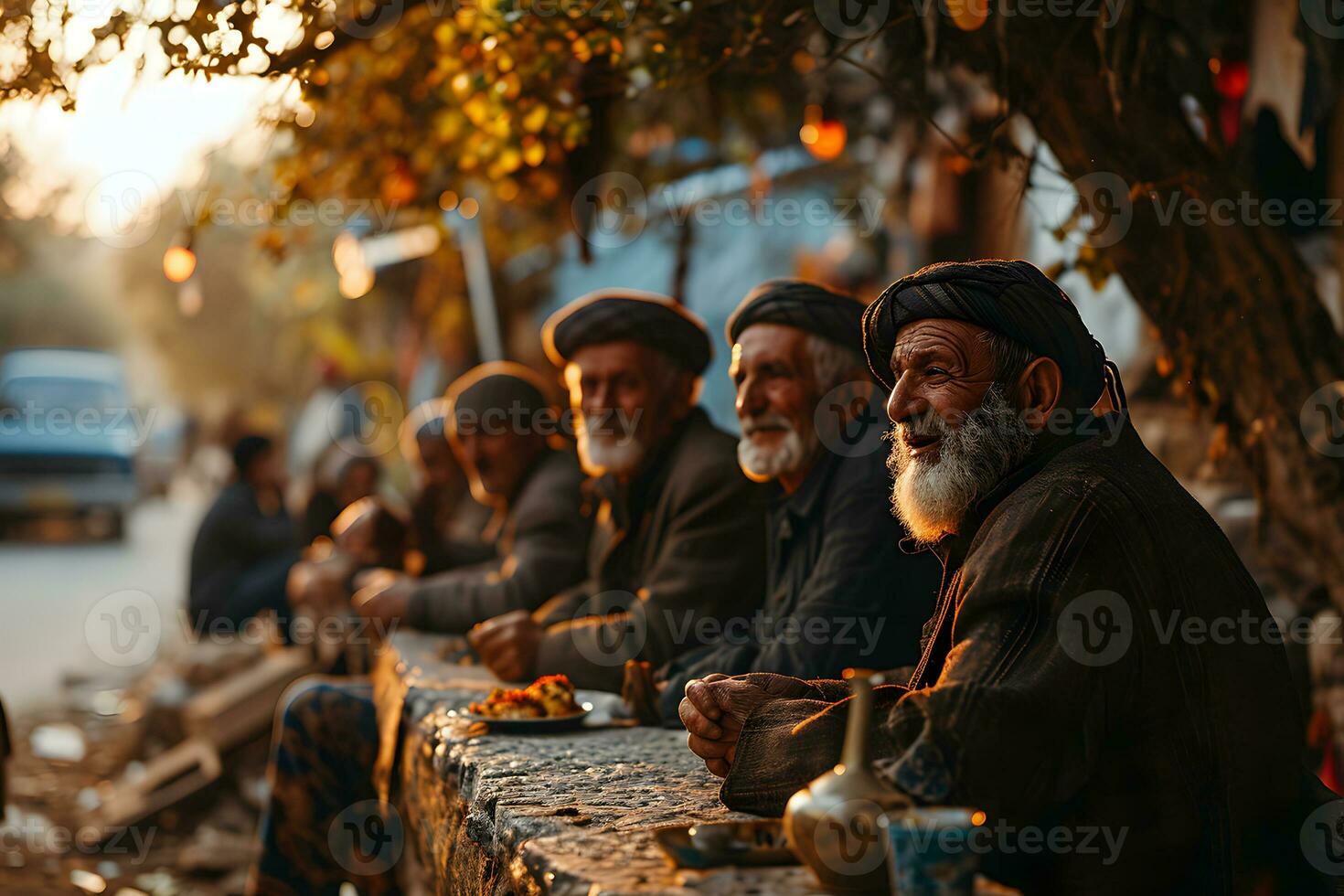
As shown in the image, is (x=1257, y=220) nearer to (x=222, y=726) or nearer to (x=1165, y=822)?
(x=1165, y=822)

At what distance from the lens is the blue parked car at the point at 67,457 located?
21938mm

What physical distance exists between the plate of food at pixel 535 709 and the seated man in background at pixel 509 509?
1468 millimetres

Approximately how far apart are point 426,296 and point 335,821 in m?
8.47

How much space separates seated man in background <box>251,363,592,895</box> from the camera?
4.96 meters

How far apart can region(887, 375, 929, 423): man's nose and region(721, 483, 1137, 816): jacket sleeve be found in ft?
1.25

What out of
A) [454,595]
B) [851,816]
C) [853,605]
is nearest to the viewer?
[851,816]

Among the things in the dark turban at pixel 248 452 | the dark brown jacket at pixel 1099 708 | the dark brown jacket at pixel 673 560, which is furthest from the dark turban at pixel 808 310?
the dark turban at pixel 248 452

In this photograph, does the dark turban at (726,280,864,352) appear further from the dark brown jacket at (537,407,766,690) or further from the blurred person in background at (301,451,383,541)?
the blurred person in background at (301,451,383,541)

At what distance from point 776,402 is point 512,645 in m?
1.31

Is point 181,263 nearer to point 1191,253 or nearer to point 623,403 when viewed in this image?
point 623,403

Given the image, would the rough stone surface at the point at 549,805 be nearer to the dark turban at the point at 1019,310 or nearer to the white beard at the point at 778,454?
the white beard at the point at 778,454

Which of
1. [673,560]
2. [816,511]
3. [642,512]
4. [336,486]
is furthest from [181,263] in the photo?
[336,486]

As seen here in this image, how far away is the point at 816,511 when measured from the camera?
13.1 feet

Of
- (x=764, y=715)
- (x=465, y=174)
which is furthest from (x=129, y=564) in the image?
(x=764, y=715)
